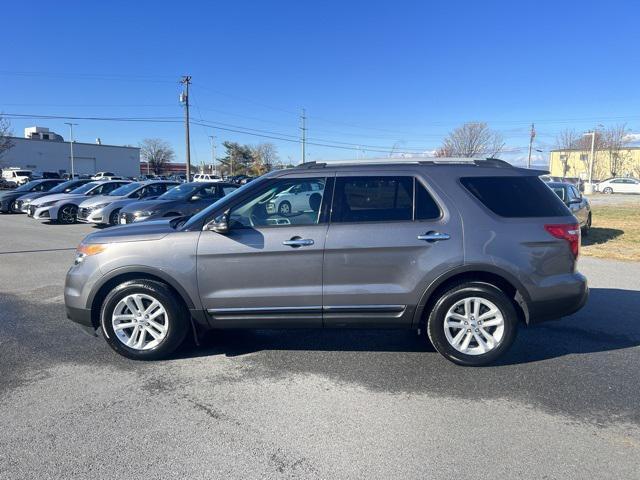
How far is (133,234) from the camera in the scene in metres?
4.19

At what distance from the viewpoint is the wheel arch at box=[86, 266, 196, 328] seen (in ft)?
13.3

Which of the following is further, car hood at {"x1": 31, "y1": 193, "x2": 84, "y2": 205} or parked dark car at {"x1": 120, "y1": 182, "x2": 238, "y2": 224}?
car hood at {"x1": 31, "y1": 193, "x2": 84, "y2": 205}

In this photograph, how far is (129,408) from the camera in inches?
133

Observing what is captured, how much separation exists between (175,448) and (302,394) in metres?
1.06

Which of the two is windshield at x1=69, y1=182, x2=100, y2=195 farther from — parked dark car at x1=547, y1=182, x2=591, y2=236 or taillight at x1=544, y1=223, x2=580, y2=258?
taillight at x1=544, y1=223, x2=580, y2=258

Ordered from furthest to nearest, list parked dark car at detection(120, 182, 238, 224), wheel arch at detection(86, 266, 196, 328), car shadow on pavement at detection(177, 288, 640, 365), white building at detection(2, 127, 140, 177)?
1. white building at detection(2, 127, 140, 177)
2. parked dark car at detection(120, 182, 238, 224)
3. car shadow on pavement at detection(177, 288, 640, 365)
4. wheel arch at detection(86, 266, 196, 328)

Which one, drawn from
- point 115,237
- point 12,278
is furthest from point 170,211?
point 115,237

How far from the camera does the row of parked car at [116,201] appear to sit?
12.4 m

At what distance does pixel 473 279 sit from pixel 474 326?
1.35ft

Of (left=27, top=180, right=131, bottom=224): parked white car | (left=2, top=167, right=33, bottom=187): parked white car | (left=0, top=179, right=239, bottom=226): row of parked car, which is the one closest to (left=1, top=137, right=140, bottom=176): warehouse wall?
(left=2, top=167, right=33, bottom=187): parked white car

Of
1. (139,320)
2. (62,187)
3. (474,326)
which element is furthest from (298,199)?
(62,187)

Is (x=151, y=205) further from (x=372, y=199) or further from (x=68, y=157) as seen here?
(x=68, y=157)

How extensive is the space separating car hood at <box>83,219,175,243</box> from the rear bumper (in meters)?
3.31

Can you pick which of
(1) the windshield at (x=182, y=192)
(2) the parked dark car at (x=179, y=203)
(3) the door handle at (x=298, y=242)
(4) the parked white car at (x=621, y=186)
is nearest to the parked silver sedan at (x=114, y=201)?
(1) the windshield at (x=182, y=192)
